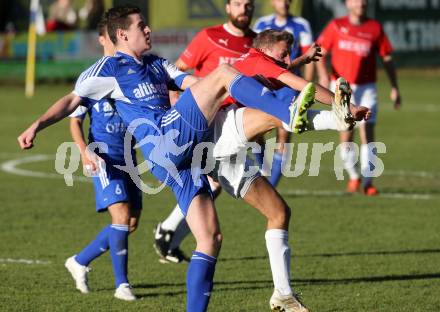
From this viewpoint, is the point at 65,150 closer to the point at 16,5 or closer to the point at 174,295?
the point at 174,295

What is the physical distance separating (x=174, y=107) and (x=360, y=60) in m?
7.49

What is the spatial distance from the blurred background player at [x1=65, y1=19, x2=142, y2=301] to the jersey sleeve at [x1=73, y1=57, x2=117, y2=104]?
2.09ft

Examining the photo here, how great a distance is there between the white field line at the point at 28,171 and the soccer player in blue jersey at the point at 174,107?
24.2 feet

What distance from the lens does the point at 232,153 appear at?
688cm

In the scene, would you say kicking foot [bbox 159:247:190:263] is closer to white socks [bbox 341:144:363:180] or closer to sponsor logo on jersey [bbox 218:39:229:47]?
sponsor logo on jersey [bbox 218:39:229:47]

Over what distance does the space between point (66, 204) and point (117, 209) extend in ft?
14.7

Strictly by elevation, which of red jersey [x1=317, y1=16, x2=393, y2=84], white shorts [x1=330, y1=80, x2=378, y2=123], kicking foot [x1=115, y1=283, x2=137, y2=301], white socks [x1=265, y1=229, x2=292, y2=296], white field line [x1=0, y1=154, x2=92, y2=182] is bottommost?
white field line [x1=0, y1=154, x2=92, y2=182]

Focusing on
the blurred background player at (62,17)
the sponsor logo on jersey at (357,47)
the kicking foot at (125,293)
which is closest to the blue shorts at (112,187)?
the kicking foot at (125,293)

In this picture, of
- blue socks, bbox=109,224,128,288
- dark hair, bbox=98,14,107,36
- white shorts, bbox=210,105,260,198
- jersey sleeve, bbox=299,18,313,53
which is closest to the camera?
white shorts, bbox=210,105,260,198

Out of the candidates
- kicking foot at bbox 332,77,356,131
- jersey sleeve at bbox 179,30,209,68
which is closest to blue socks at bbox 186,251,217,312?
kicking foot at bbox 332,77,356,131

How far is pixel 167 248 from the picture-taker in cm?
937

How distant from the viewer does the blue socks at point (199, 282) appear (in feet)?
21.2

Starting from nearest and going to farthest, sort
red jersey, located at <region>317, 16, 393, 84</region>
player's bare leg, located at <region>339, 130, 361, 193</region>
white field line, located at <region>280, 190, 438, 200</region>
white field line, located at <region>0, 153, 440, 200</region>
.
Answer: white field line, located at <region>280, 190, 438, 200</region> → white field line, located at <region>0, 153, 440, 200</region> → player's bare leg, located at <region>339, 130, 361, 193</region> → red jersey, located at <region>317, 16, 393, 84</region>

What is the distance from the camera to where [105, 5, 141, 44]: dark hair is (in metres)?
7.20
